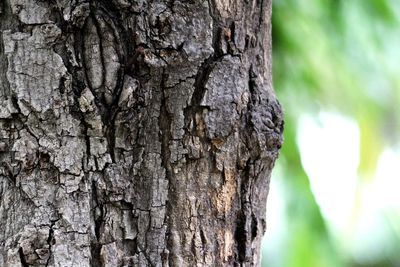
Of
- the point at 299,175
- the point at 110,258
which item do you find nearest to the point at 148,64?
the point at 110,258

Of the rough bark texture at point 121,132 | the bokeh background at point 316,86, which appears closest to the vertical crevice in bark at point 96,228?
the rough bark texture at point 121,132

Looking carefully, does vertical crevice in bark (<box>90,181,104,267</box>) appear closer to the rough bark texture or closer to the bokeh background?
the rough bark texture

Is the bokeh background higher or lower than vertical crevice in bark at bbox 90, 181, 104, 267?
higher

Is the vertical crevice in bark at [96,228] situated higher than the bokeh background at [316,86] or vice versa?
the bokeh background at [316,86]

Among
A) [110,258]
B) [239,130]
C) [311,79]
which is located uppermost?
[311,79]

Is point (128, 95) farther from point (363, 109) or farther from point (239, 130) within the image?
point (363, 109)

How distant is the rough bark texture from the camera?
491 mm

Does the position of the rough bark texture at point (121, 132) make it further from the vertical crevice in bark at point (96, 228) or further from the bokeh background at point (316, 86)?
the bokeh background at point (316, 86)

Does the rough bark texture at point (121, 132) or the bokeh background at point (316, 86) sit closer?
the rough bark texture at point (121, 132)

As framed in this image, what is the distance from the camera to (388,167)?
5.32ft

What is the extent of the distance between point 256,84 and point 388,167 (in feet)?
3.84

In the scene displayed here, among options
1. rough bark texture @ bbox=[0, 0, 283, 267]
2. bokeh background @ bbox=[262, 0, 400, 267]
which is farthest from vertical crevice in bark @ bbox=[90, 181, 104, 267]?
bokeh background @ bbox=[262, 0, 400, 267]

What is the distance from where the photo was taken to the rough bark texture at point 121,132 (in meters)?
0.49

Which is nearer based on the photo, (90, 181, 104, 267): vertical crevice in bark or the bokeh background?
(90, 181, 104, 267): vertical crevice in bark
